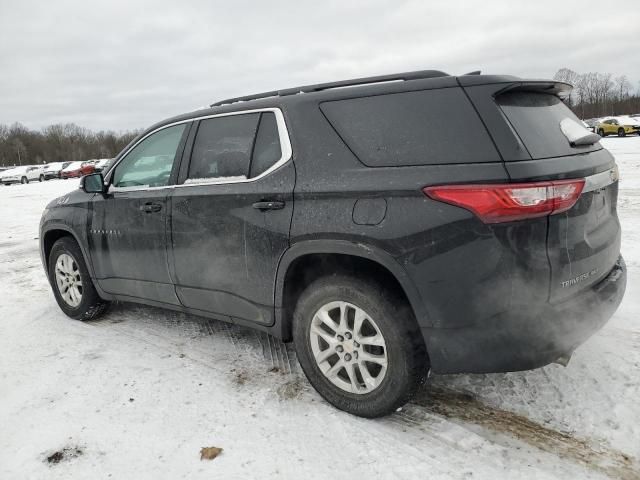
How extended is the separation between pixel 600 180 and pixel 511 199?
0.76 m

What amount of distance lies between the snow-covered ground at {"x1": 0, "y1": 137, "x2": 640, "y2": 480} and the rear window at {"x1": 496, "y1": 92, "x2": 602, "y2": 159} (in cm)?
140

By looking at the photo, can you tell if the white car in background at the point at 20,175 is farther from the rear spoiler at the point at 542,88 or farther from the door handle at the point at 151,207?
the rear spoiler at the point at 542,88

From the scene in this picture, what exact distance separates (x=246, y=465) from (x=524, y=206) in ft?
5.91

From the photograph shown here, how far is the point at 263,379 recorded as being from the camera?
10.9 feet

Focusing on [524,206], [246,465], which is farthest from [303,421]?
[524,206]

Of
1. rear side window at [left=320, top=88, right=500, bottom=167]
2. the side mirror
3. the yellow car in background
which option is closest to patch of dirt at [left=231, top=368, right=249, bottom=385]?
rear side window at [left=320, top=88, right=500, bottom=167]

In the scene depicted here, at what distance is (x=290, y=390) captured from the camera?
315 centimetres

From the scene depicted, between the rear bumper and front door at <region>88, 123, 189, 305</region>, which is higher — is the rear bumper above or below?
below

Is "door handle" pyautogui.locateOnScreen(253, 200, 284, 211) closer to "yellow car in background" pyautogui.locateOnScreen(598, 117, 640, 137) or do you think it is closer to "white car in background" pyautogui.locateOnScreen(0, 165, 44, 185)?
"yellow car in background" pyautogui.locateOnScreen(598, 117, 640, 137)

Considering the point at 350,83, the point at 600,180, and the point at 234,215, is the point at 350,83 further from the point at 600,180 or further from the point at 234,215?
the point at 600,180

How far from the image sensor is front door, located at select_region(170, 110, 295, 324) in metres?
3.01

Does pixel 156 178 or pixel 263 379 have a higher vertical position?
pixel 156 178

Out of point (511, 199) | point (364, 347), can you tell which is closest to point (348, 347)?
point (364, 347)

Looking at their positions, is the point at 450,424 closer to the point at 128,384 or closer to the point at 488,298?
the point at 488,298
